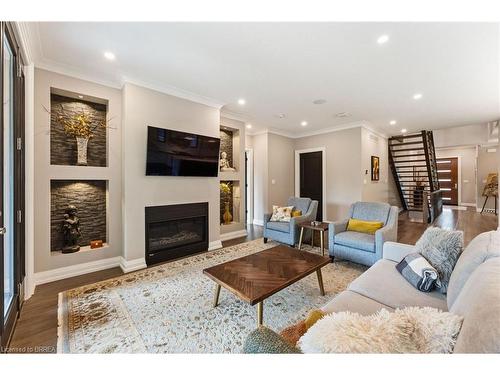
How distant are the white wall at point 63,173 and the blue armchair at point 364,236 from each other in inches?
125

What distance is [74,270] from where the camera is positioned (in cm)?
283

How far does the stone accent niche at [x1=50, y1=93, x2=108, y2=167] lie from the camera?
2.88m

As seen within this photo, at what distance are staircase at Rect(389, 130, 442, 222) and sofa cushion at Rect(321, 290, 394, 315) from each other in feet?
18.2

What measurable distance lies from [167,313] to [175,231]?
5.49 feet

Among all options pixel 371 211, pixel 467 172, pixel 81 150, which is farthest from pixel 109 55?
pixel 467 172

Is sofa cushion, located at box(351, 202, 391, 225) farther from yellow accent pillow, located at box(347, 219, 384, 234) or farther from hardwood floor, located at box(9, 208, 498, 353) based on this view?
hardwood floor, located at box(9, 208, 498, 353)

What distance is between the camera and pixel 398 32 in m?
2.08

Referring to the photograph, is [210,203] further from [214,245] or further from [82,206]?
[82,206]

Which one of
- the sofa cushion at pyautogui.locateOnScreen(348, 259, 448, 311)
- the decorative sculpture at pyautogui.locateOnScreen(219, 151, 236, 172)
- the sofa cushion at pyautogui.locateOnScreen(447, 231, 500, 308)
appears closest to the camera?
the sofa cushion at pyautogui.locateOnScreen(447, 231, 500, 308)

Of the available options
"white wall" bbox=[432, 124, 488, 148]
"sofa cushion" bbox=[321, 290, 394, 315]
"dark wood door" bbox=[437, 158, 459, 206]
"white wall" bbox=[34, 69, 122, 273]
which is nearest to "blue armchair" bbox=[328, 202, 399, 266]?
"sofa cushion" bbox=[321, 290, 394, 315]

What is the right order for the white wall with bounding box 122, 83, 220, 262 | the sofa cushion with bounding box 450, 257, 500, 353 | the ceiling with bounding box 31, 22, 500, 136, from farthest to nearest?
the white wall with bounding box 122, 83, 220, 262, the ceiling with bounding box 31, 22, 500, 136, the sofa cushion with bounding box 450, 257, 500, 353

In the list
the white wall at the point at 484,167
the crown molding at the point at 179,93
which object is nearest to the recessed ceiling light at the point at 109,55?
the crown molding at the point at 179,93

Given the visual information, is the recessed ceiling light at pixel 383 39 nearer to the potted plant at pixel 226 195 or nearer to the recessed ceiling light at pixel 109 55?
the recessed ceiling light at pixel 109 55

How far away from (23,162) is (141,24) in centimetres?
181
